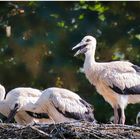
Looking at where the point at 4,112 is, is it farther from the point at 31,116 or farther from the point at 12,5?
the point at 12,5

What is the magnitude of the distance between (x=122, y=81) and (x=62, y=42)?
385 centimetres

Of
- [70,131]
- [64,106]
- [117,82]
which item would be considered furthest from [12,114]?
[70,131]

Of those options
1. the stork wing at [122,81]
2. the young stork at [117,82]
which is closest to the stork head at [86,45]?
the young stork at [117,82]

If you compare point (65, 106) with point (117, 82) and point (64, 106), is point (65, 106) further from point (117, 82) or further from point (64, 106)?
point (117, 82)

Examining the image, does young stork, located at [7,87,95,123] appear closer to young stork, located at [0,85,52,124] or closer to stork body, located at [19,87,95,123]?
stork body, located at [19,87,95,123]

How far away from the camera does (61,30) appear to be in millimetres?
22016

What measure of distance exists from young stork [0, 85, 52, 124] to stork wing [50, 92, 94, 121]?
2.26 ft

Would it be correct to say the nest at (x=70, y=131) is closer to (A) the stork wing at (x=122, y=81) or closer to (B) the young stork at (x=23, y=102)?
(A) the stork wing at (x=122, y=81)

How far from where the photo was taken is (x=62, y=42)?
21.6 m

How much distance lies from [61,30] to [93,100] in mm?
1340

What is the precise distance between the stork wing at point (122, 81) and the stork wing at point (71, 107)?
466 millimetres

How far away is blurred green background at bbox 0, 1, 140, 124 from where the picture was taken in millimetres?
21609

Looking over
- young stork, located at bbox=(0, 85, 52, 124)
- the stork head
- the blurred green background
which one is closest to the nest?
the stork head

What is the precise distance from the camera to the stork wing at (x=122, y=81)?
17844 millimetres
